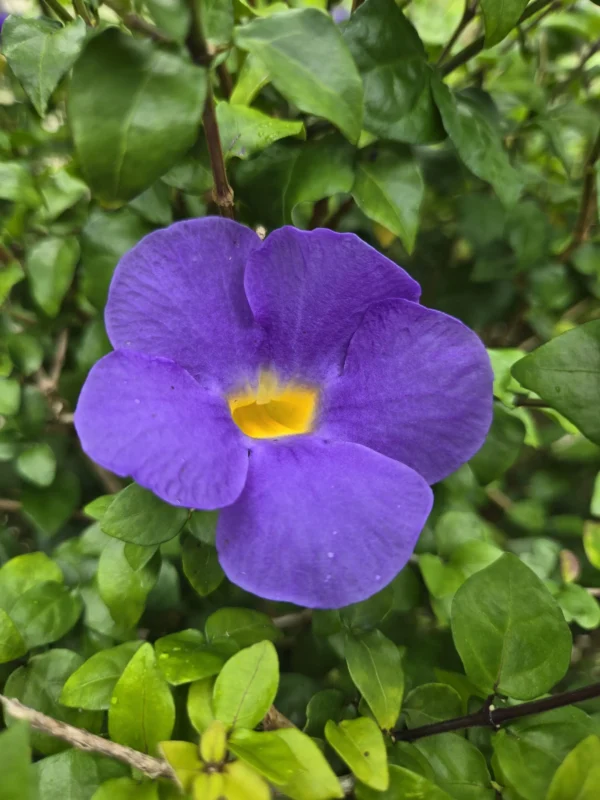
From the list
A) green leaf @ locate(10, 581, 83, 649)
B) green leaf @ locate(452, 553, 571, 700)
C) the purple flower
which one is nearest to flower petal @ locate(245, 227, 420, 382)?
the purple flower

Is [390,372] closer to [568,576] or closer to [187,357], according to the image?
[187,357]

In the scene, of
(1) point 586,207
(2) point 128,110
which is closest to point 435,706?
(2) point 128,110

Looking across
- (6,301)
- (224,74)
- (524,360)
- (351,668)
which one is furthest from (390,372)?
(6,301)

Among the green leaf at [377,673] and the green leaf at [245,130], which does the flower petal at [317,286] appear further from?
the green leaf at [377,673]

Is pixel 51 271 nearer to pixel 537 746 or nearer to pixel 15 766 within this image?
pixel 15 766

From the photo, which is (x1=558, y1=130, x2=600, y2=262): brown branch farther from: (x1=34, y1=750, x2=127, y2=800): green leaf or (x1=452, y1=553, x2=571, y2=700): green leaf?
(x1=34, y1=750, x2=127, y2=800): green leaf

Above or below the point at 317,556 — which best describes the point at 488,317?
below
